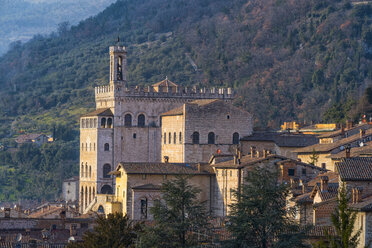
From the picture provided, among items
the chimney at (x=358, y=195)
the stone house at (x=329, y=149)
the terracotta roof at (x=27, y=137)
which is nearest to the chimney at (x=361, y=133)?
the stone house at (x=329, y=149)

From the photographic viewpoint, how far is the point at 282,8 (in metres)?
186

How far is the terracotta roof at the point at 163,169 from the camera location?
72.1 meters

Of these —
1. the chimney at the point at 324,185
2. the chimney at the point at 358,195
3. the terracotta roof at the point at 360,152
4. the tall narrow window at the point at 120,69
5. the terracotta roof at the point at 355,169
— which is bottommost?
the chimney at the point at 358,195

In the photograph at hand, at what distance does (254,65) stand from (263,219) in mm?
120545

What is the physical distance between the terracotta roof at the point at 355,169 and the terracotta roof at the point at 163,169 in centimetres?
2018

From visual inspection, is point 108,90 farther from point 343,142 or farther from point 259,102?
point 259,102

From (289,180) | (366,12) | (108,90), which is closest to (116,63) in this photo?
(108,90)

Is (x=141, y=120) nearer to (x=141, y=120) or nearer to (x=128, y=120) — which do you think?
(x=141, y=120)

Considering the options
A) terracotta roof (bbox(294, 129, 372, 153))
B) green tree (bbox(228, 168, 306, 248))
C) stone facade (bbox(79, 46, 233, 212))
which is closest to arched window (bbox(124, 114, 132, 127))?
stone facade (bbox(79, 46, 233, 212))

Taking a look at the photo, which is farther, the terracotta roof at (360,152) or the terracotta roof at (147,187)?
the terracotta roof at (147,187)

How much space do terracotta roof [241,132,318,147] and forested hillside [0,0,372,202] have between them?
46.2 meters

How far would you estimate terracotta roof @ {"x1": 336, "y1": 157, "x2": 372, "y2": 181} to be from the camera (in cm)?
5081

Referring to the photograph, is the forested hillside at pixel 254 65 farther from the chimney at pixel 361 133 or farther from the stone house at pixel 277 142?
the chimney at pixel 361 133

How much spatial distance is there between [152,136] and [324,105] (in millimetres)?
45660
